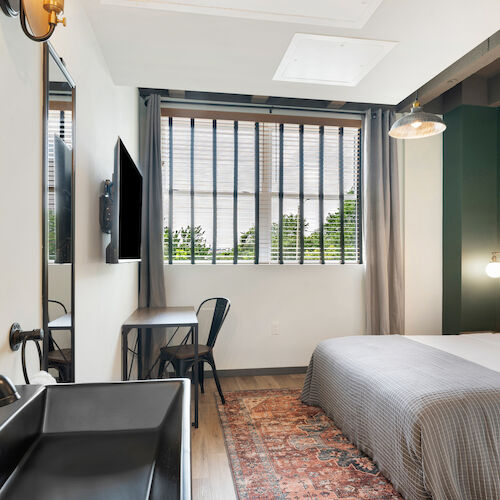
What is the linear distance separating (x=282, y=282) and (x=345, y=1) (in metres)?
2.61

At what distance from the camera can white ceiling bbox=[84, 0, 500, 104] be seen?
1.82m

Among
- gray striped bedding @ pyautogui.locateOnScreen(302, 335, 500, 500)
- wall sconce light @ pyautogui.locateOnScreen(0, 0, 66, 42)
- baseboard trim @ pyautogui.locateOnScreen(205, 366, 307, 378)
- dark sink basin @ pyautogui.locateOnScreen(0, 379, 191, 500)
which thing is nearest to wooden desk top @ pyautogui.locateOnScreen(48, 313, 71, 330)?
dark sink basin @ pyautogui.locateOnScreen(0, 379, 191, 500)

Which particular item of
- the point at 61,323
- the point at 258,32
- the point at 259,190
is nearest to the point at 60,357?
the point at 61,323

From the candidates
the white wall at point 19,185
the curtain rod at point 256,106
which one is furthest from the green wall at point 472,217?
the white wall at point 19,185

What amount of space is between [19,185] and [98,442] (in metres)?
0.73

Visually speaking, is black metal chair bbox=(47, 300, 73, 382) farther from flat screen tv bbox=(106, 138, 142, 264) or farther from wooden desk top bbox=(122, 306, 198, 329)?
wooden desk top bbox=(122, 306, 198, 329)

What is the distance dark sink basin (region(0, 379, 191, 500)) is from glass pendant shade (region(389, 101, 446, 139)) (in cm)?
207

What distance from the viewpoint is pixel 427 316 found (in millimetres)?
4188

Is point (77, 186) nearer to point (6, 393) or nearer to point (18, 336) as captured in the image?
point (18, 336)

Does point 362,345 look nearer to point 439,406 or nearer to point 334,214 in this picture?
point 439,406

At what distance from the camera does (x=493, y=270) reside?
384 centimetres

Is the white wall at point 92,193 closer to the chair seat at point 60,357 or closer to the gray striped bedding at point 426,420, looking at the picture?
the chair seat at point 60,357

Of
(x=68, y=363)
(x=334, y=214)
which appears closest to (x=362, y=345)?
(x=334, y=214)

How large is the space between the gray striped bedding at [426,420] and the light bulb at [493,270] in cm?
179
